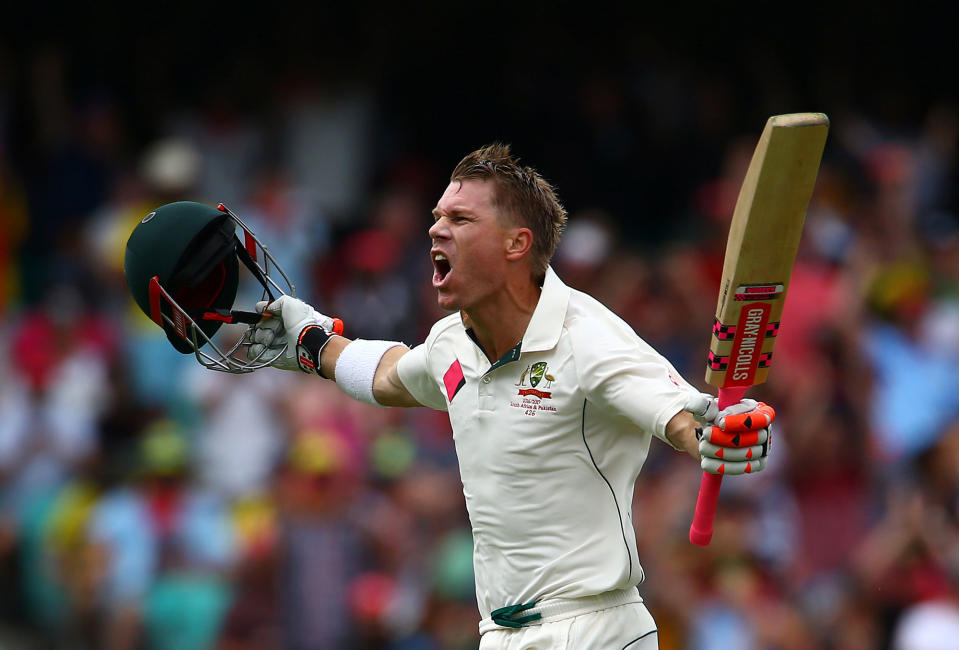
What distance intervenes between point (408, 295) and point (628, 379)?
5414 mm

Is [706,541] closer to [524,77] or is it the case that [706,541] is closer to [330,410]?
[330,410]

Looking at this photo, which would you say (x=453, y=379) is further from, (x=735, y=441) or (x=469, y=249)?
(x=735, y=441)

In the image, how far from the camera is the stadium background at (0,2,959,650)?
7.95 metres

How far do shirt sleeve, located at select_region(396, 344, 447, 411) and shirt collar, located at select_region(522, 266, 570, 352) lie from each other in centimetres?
46

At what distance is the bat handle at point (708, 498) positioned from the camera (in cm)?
446

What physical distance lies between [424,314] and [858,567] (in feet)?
10.0

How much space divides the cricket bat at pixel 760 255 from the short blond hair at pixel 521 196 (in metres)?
0.60

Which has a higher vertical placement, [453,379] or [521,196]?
[521,196]

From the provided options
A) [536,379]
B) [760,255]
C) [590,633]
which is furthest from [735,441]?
[590,633]

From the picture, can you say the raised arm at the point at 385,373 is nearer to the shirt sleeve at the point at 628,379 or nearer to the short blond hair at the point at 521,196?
the short blond hair at the point at 521,196

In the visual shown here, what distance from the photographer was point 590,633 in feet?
14.8

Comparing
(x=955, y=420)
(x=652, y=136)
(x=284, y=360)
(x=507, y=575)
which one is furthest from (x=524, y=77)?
(x=507, y=575)

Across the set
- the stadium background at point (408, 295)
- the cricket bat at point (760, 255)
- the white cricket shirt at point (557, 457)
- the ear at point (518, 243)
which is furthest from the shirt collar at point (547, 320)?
the stadium background at point (408, 295)

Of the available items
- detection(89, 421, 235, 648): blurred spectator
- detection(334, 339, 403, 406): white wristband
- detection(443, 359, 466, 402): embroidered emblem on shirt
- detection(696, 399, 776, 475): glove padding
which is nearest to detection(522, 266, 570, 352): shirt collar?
detection(443, 359, 466, 402): embroidered emblem on shirt
